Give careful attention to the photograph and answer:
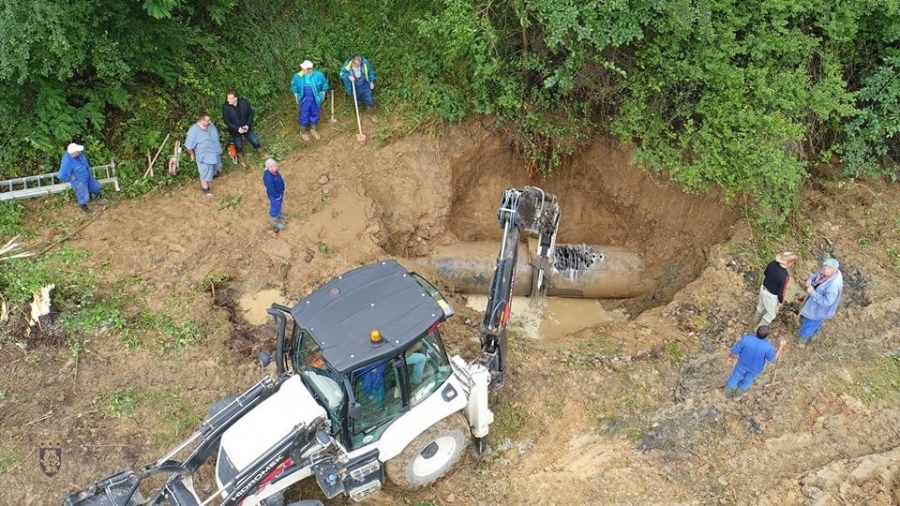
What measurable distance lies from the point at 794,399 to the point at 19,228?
10.1 metres

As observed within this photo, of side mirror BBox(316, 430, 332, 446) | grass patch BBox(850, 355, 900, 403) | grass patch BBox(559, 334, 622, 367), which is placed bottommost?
grass patch BBox(850, 355, 900, 403)

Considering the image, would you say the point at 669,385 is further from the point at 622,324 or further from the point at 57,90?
the point at 57,90

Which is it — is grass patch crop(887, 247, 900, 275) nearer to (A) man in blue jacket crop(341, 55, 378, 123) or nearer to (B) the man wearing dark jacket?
(A) man in blue jacket crop(341, 55, 378, 123)

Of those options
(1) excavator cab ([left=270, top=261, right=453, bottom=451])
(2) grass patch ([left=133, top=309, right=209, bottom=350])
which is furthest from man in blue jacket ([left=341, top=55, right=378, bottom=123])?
(1) excavator cab ([left=270, top=261, right=453, bottom=451])

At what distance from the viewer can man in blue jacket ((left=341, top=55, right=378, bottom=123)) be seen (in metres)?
9.98

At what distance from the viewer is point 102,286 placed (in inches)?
324

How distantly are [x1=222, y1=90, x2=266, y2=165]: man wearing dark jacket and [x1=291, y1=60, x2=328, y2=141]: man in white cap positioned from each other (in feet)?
2.52

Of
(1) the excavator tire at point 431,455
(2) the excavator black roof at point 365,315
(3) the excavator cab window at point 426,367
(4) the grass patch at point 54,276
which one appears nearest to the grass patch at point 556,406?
(1) the excavator tire at point 431,455

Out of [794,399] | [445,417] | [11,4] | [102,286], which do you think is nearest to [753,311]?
[794,399]

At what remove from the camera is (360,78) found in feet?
33.0

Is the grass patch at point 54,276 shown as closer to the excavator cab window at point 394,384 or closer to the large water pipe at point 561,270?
the excavator cab window at point 394,384

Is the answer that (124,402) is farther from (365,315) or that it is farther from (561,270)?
(561,270)

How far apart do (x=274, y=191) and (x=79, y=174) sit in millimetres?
2755

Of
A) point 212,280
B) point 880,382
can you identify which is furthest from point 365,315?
point 880,382
